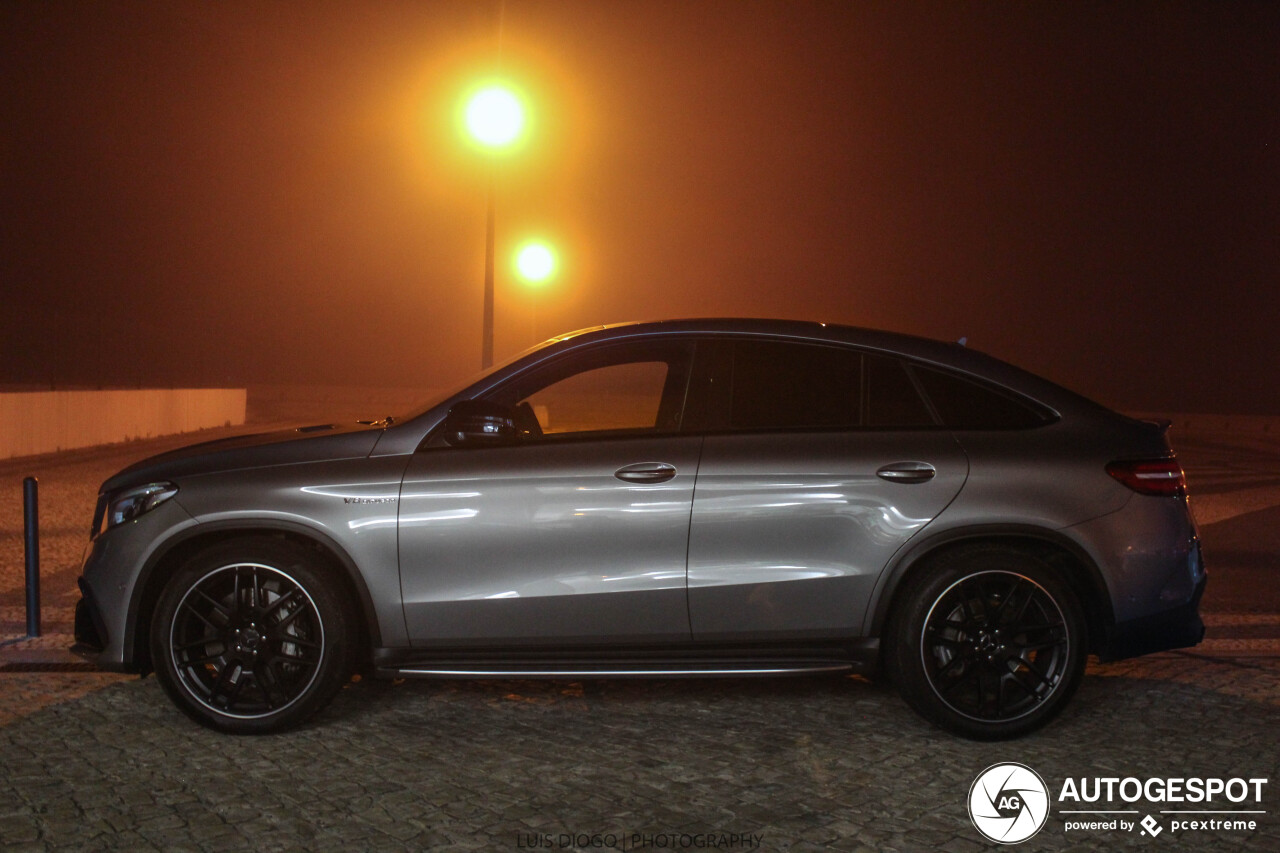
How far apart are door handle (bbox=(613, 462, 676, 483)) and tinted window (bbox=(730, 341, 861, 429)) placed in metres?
0.37

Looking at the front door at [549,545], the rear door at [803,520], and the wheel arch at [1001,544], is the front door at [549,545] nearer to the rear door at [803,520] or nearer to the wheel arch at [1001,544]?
the rear door at [803,520]

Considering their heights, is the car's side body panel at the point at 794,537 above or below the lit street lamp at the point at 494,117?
below

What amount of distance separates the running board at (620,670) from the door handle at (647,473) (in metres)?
0.74

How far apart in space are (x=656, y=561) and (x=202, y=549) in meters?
1.89

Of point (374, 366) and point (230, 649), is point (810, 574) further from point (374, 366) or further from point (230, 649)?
point (374, 366)

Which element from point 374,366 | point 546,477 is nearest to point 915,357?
point 546,477

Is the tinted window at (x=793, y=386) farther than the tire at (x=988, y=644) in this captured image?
Yes

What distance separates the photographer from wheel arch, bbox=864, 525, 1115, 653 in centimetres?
502

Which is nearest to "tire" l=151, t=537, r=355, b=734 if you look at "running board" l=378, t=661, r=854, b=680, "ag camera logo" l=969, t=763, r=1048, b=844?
"running board" l=378, t=661, r=854, b=680

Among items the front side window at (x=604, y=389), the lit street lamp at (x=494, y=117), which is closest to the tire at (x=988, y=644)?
the front side window at (x=604, y=389)

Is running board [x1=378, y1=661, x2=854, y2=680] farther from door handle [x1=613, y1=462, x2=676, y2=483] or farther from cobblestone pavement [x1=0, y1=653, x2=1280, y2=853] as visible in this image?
door handle [x1=613, y1=462, x2=676, y2=483]

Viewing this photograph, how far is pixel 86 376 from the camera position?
278 ft

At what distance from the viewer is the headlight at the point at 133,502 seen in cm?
512

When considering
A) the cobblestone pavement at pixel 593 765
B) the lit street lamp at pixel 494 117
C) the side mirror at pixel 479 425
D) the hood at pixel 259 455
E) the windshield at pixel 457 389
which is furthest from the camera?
the lit street lamp at pixel 494 117
